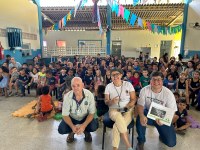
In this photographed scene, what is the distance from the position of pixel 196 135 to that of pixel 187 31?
710 centimetres

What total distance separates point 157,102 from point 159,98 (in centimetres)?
6

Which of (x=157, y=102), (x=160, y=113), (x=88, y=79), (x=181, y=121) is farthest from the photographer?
(x=88, y=79)

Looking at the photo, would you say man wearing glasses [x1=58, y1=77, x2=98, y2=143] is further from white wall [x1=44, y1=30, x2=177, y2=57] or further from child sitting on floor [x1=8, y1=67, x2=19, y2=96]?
white wall [x1=44, y1=30, x2=177, y2=57]

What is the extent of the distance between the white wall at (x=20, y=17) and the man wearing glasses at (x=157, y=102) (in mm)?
5832

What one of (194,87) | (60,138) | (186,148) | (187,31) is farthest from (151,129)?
(187,31)

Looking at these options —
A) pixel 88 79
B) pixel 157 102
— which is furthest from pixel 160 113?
pixel 88 79

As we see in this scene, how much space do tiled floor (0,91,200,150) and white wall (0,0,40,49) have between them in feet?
14.1

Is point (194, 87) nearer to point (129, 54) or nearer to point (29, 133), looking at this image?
point (29, 133)

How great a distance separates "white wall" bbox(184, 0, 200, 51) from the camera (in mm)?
7090

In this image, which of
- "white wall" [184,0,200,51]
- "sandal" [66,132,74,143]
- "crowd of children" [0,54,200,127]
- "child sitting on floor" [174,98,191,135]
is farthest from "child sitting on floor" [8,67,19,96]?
"white wall" [184,0,200,51]

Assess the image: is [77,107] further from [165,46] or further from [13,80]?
[165,46]

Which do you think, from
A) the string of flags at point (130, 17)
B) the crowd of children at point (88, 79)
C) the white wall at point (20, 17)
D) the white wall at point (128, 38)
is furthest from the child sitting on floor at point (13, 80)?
the white wall at point (128, 38)

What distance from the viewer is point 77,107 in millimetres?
2059

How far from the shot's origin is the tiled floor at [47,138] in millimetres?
2203
